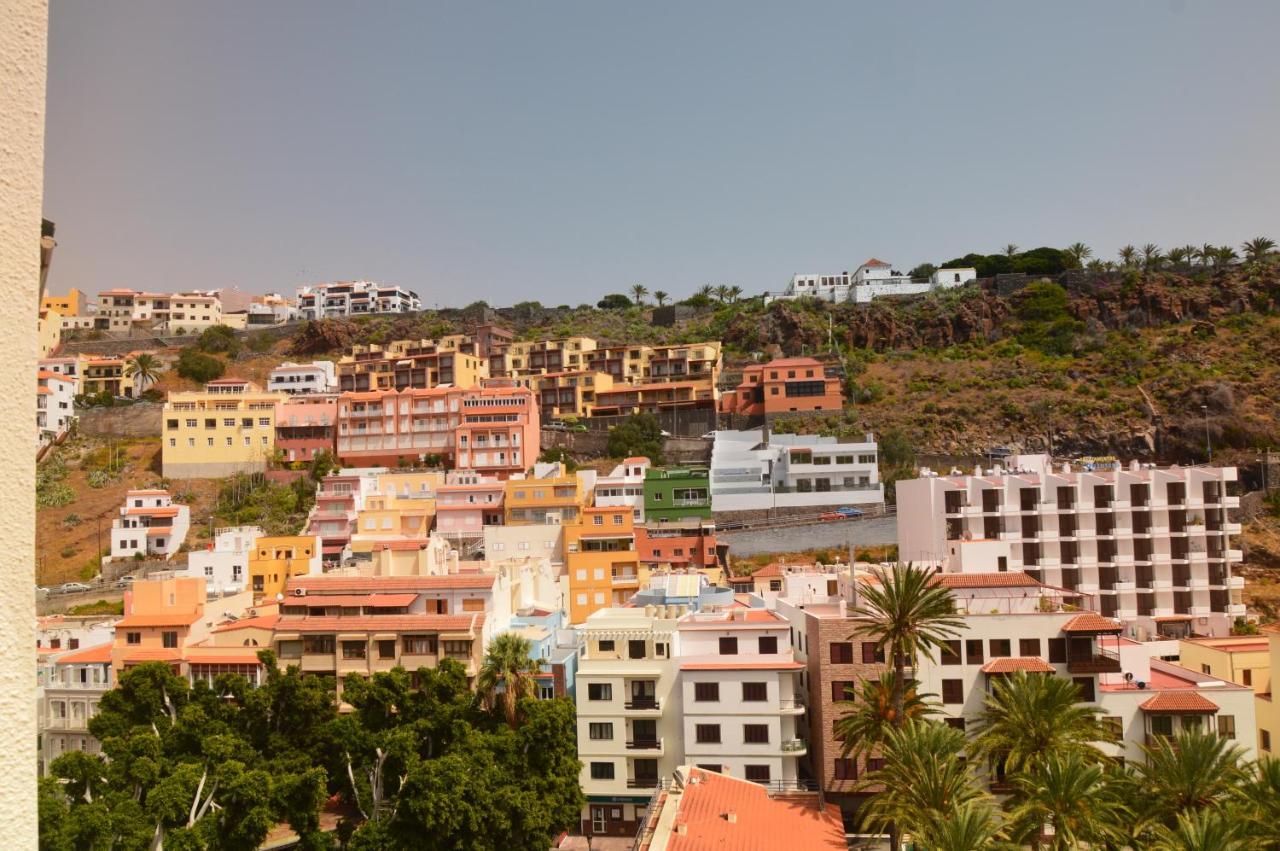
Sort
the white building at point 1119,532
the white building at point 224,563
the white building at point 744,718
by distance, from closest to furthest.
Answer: the white building at point 744,718 < the white building at point 1119,532 < the white building at point 224,563

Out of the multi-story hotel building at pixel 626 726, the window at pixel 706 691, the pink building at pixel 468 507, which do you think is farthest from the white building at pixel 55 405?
the window at pixel 706 691

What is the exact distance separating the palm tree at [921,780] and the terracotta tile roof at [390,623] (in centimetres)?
1967

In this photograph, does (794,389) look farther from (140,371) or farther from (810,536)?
(140,371)

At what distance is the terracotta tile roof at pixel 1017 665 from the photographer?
3416 centimetres

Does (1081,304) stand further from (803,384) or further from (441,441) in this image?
(441,441)

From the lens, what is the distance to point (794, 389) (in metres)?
95.1

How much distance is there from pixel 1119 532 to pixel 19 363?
63.7m

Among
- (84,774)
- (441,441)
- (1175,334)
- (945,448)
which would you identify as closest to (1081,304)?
(1175,334)

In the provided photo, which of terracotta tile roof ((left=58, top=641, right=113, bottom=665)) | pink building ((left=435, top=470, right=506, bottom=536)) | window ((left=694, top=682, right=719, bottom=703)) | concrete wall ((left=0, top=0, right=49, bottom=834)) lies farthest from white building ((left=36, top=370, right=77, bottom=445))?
concrete wall ((left=0, top=0, right=49, bottom=834))

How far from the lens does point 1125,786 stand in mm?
26656

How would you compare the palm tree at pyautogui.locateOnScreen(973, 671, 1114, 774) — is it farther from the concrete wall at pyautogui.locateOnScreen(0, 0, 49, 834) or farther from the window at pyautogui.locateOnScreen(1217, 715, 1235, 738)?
the concrete wall at pyautogui.locateOnScreen(0, 0, 49, 834)

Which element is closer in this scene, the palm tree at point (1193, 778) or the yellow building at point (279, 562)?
the palm tree at point (1193, 778)

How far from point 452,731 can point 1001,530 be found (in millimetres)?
39365

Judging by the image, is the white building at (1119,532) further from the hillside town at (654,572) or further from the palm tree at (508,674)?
the palm tree at (508,674)
